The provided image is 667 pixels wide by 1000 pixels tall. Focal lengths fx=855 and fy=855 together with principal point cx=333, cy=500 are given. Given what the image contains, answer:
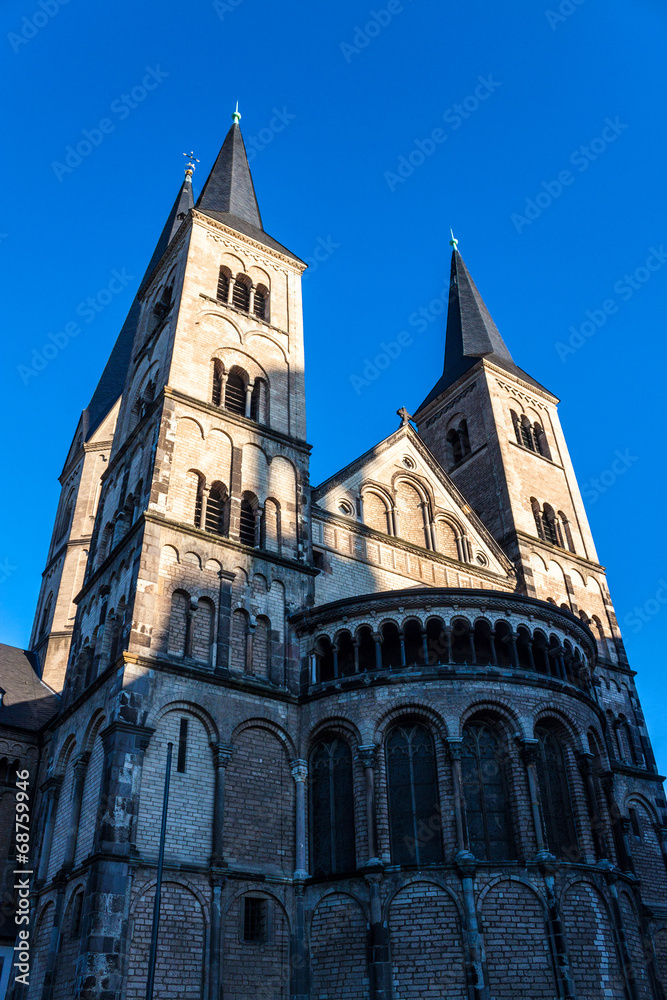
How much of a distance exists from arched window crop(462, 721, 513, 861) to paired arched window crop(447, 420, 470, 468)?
70.3 feet

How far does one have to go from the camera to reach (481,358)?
42344 millimetres

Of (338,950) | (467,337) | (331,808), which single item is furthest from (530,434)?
(338,950)

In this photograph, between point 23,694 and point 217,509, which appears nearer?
point 217,509

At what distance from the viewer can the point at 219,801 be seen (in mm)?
20844

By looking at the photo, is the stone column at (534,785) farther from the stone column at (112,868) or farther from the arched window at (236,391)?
the arched window at (236,391)

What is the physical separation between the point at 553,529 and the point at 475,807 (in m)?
19.5

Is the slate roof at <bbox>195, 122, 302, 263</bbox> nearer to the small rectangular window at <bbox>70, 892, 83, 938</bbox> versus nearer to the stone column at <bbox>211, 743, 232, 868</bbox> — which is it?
the stone column at <bbox>211, 743, 232, 868</bbox>

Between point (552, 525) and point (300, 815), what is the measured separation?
818 inches

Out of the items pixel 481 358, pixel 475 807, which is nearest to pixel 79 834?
pixel 475 807

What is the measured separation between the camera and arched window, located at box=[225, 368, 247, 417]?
29.5 m

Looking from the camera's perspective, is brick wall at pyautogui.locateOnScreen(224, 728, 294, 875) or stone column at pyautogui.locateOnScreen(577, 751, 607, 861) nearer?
brick wall at pyautogui.locateOnScreen(224, 728, 294, 875)

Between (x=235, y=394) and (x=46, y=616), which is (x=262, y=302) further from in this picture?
(x=46, y=616)

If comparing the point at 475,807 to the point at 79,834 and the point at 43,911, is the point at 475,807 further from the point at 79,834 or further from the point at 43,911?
the point at 43,911

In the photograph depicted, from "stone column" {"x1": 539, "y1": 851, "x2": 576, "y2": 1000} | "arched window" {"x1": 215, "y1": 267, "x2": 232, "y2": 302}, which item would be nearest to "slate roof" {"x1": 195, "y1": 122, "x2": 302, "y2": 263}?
"arched window" {"x1": 215, "y1": 267, "x2": 232, "y2": 302}
